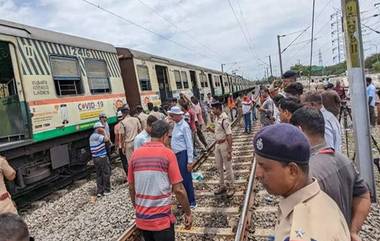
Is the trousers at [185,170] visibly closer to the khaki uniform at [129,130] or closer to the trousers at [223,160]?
the trousers at [223,160]

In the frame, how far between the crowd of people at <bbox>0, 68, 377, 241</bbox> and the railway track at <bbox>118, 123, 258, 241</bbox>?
328 millimetres

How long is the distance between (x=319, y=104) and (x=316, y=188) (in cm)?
267

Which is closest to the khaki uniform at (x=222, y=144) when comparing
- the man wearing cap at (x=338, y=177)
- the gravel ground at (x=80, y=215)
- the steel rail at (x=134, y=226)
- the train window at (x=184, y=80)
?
the gravel ground at (x=80, y=215)

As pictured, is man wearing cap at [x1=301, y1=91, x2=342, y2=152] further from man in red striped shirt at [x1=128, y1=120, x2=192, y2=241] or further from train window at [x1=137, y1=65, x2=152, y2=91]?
train window at [x1=137, y1=65, x2=152, y2=91]

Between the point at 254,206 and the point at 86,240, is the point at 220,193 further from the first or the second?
the point at 86,240

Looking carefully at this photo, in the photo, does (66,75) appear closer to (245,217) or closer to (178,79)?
(245,217)

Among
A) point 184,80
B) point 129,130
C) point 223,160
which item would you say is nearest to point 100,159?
point 129,130

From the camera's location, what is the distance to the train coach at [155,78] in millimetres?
13594

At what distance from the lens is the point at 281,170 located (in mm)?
1752

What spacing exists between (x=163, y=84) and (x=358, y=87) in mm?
12216

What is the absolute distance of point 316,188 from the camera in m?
1.71

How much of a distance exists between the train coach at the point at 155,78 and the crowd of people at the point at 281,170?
3.98m

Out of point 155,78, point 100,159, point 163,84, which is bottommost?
point 100,159

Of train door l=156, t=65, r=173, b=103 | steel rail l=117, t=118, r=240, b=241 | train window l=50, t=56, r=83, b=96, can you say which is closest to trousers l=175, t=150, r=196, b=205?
steel rail l=117, t=118, r=240, b=241
